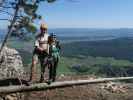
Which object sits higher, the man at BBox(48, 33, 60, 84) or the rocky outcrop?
the man at BBox(48, 33, 60, 84)

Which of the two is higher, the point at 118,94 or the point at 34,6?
the point at 34,6

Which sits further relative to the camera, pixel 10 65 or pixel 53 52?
pixel 10 65

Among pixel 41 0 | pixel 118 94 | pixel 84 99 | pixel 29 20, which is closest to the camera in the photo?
pixel 84 99

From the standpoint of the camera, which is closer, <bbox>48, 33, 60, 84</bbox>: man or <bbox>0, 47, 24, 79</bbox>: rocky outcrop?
<bbox>48, 33, 60, 84</bbox>: man

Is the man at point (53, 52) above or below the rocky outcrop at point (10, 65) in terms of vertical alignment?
above

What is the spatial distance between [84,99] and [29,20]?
24.3 feet

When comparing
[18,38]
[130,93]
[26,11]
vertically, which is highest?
[26,11]

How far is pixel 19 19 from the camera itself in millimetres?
20219

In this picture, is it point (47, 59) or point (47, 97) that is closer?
point (47, 59)

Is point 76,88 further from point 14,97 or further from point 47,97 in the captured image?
point 14,97

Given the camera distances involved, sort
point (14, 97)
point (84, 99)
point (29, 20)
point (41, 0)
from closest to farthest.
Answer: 1. point (14, 97)
2. point (84, 99)
3. point (41, 0)
4. point (29, 20)

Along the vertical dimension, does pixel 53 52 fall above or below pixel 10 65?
above

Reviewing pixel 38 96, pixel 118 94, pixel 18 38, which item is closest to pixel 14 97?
pixel 38 96

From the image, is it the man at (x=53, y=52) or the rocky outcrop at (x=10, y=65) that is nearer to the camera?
the man at (x=53, y=52)
